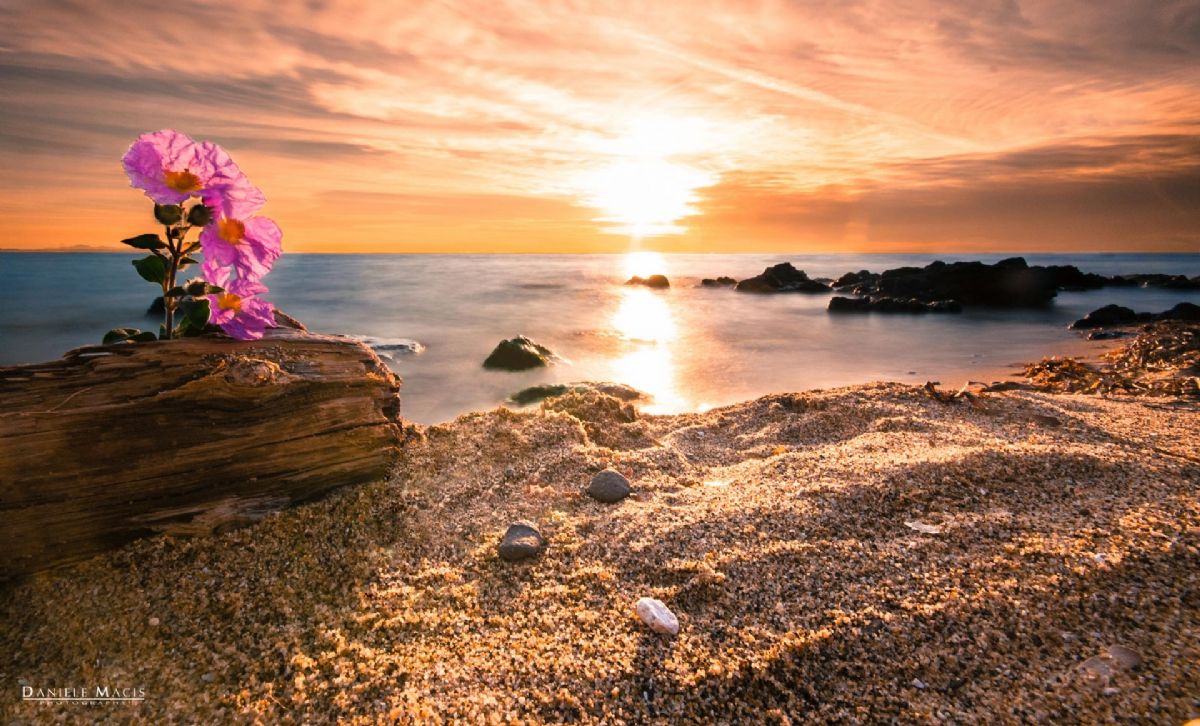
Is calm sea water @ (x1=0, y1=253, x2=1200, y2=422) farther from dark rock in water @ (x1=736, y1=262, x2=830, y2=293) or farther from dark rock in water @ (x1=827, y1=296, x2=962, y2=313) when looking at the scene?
dark rock in water @ (x1=736, y1=262, x2=830, y2=293)

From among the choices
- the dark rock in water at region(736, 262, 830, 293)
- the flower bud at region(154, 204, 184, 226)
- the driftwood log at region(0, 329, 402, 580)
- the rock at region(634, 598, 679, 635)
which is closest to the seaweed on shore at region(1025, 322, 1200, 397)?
the rock at region(634, 598, 679, 635)

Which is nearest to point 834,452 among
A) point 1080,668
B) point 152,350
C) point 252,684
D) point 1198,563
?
point 1198,563

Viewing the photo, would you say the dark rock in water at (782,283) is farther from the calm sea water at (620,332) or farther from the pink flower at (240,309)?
the pink flower at (240,309)

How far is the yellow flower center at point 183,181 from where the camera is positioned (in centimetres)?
248

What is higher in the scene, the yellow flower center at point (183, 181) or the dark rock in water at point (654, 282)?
the dark rock in water at point (654, 282)

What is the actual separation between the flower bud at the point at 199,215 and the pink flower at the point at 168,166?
0.08 m

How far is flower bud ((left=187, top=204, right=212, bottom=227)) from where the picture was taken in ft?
8.57

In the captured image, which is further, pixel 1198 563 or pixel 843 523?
pixel 843 523

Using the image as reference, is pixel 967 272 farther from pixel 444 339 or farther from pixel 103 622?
pixel 103 622

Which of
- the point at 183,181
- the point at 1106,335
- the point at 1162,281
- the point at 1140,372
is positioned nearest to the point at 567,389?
the point at 183,181

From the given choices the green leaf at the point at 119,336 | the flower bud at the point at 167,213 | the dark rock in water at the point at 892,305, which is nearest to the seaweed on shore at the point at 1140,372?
the flower bud at the point at 167,213

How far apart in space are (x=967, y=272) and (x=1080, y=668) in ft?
89.6

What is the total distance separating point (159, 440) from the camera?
271cm

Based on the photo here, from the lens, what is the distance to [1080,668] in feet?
6.75
